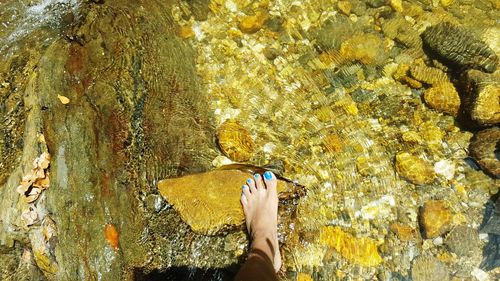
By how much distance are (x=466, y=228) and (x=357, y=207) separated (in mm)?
834

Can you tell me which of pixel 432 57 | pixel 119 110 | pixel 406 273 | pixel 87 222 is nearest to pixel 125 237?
pixel 87 222

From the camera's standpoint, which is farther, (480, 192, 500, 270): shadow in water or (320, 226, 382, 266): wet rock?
(320, 226, 382, 266): wet rock

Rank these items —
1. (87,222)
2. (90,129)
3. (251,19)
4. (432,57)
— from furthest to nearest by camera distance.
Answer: (251,19) < (432,57) < (90,129) < (87,222)

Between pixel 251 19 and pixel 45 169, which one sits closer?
pixel 45 169

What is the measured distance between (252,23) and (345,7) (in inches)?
37.0

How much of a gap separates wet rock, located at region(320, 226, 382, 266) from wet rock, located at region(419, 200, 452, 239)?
1.39 feet

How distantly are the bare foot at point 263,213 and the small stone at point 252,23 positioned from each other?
144 centimetres

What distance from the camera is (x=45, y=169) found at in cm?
266

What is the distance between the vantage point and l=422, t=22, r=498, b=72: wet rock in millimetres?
3234

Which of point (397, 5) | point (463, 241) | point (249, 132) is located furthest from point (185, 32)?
point (463, 241)

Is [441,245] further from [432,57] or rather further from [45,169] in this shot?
[45,169]

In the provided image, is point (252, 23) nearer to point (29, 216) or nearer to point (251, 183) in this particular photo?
point (251, 183)

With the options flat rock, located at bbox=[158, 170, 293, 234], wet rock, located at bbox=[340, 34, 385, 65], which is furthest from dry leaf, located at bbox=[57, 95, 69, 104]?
wet rock, located at bbox=[340, 34, 385, 65]

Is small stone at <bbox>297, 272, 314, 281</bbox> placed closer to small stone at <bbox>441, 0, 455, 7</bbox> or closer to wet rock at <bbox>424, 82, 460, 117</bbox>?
wet rock at <bbox>424, 82, 460, 117</bbox>
